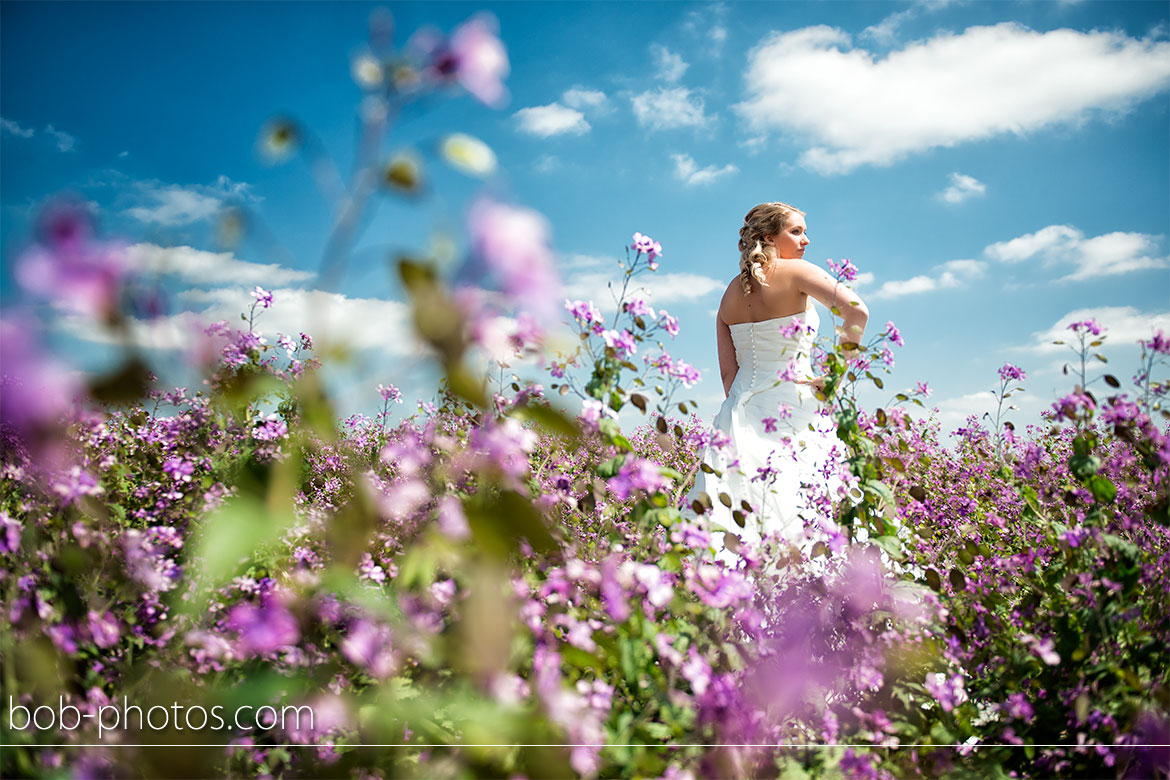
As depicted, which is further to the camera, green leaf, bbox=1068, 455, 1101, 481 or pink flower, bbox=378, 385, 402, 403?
pink flower, bbox=378, 385, 402, 403

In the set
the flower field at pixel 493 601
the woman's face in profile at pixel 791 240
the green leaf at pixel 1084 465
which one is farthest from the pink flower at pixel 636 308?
the woman's face in profile at pixel 791 240

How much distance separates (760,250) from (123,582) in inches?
151

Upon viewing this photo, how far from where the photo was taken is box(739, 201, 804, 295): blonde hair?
4.36m

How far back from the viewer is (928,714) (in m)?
2.12

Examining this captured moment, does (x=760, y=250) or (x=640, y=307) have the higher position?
(x=760, y=250)

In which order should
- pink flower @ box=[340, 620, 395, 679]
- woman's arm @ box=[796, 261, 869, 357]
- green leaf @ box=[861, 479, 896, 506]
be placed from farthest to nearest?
1. woman's arm @ box=[796, 261, 869, 357]
2. green leaf @ box=[861, 479, 896, 506]
3. pink flower @ box=[340, 620, 395, 679]

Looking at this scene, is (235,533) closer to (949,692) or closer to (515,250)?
(515,250)

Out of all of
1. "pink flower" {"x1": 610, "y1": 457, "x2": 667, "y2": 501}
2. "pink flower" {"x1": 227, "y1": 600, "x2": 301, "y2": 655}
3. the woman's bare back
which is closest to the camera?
"pink flower" {"x1": 227, "y1": 600, "x2": 301, "y2": 655}

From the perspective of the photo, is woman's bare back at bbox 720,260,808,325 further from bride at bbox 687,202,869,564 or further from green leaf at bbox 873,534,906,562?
green leaf at bbox 873,534,906,562

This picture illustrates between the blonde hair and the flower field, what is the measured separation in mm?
1805

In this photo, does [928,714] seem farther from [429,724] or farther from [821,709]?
[429,724]

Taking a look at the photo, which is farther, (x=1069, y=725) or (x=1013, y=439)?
(x=1013, y=439)

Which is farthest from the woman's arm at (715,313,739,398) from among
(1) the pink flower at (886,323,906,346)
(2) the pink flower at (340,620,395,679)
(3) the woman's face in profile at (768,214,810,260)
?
(2) the pink flower at (340,620,395,679)

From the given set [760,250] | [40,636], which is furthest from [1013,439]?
[40,636]
